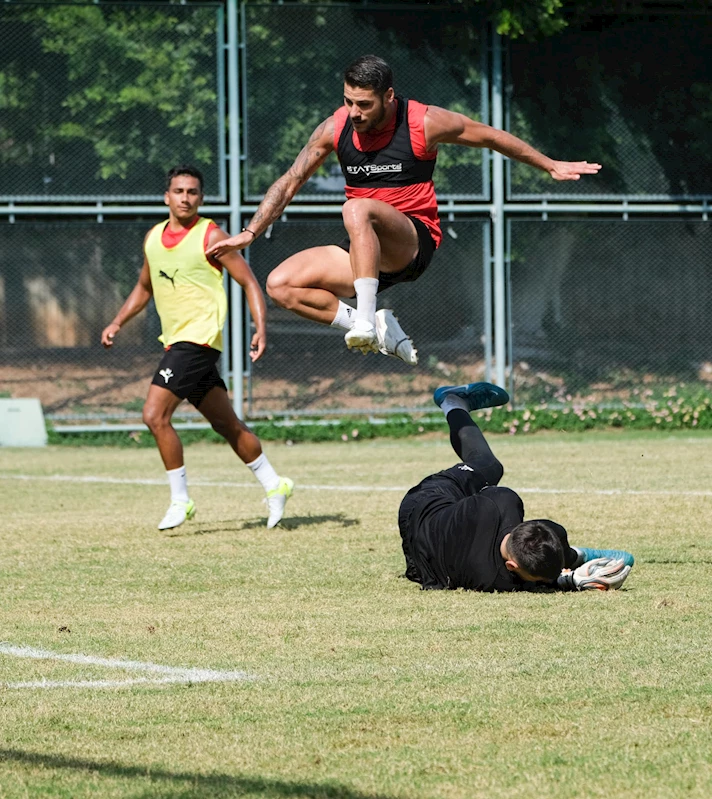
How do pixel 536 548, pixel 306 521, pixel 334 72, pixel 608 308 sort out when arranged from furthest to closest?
pixel 608 308, pixel 334 72, pixel 306 521, pixel 536 548

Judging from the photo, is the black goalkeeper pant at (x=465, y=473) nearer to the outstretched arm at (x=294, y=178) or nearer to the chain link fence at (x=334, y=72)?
the outstretched arm at (x=294, y=178)

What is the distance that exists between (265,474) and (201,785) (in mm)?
6010

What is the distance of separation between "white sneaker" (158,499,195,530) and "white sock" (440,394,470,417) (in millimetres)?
1971

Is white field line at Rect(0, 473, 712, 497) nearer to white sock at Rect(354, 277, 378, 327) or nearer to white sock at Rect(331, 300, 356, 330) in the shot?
white sock at Rect(331, 300, 356, 330)

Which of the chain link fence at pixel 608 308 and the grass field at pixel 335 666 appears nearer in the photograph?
the grass field at pixel 335 666

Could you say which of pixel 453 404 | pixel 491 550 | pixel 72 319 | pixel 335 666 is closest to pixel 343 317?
pixel 453 404

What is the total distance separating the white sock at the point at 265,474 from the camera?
31.7 ft

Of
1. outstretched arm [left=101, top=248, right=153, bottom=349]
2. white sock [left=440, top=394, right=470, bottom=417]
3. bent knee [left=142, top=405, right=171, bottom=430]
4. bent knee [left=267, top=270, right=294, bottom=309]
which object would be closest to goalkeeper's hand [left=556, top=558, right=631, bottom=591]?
white sock [left=440, top=394, right=470, bottom=417]

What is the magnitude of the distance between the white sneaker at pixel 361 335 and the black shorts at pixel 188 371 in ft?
8.04

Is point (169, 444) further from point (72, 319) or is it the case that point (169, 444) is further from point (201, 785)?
point (72, 319)

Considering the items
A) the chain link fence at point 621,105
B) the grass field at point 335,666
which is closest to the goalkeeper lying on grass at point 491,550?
the grass field at point 335,666

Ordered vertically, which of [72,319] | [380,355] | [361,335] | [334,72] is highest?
[334,72]


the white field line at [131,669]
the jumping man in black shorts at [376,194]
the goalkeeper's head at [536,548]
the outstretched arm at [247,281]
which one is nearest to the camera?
the white field line at [131,669]

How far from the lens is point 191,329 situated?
9641 millimetres
